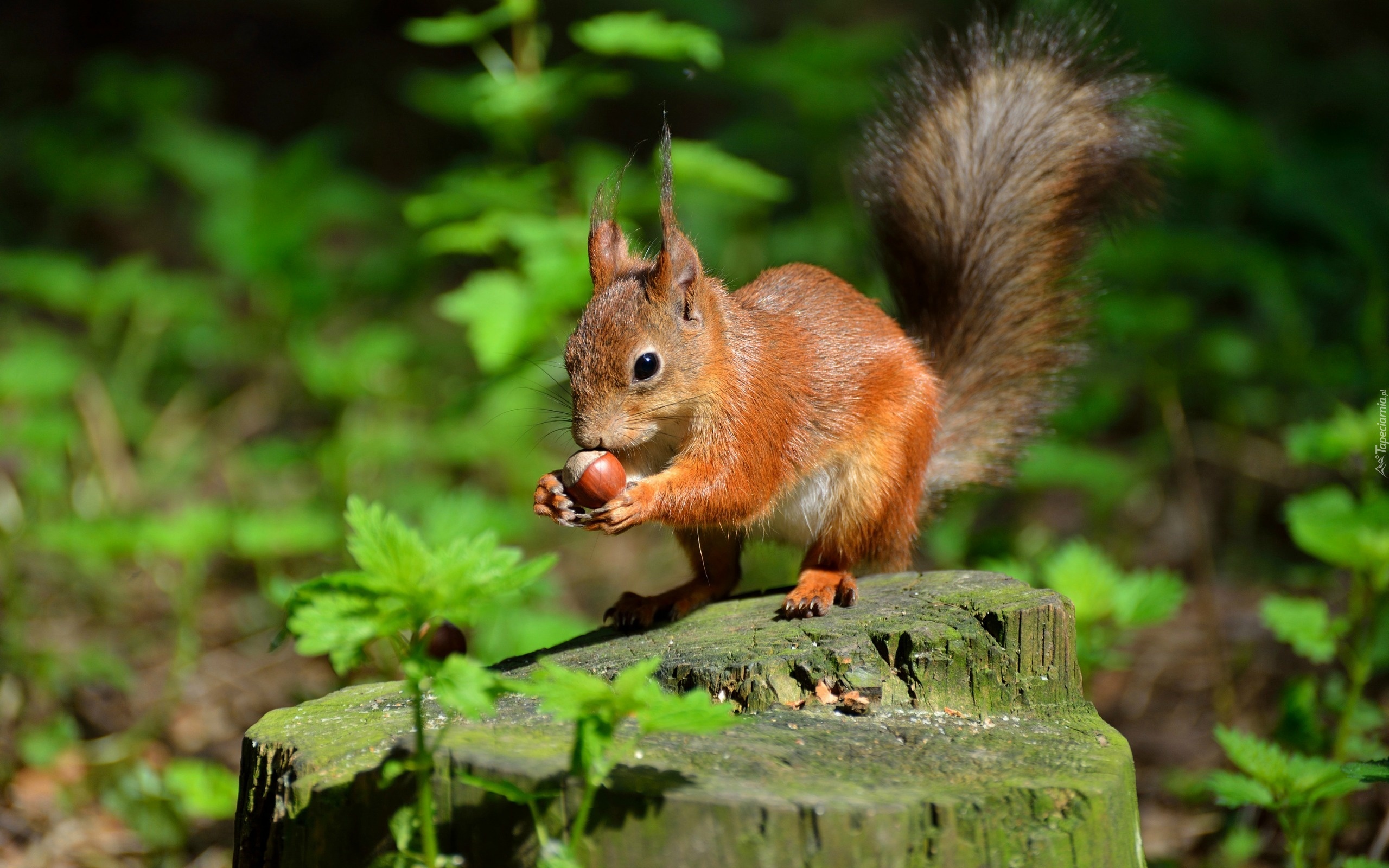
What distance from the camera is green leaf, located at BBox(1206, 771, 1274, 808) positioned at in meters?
1.73

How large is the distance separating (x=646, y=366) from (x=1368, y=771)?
1.12 metres

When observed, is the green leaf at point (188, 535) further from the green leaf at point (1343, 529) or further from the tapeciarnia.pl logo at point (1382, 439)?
the tapeciarnia.pl logo at point (1382, 439)

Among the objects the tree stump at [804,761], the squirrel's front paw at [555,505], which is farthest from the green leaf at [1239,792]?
the squirrel's front paw at [555,505]

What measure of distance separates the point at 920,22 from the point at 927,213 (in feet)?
13.5

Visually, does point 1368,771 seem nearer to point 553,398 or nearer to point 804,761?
point 804,761

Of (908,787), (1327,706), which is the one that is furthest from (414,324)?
(908,787)

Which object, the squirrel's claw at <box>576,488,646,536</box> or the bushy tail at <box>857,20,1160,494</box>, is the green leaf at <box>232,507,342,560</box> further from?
the bushy tail at <box>857,20,1160,494</box>

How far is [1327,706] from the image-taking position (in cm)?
240

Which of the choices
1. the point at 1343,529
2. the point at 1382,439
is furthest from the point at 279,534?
the point at 1382,439

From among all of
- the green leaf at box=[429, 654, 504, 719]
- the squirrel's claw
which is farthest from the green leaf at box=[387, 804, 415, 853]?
the squirrel's claw

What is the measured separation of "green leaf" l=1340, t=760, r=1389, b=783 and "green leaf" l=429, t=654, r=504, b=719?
43.0 inches

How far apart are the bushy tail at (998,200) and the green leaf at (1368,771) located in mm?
903

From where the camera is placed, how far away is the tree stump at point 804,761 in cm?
123

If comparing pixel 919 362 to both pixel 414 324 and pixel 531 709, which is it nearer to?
pixel 531 709
